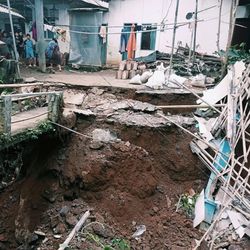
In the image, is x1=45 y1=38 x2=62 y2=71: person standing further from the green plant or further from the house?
the green plant

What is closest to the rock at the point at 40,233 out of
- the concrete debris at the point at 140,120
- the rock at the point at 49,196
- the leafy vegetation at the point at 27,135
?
the rock at the point at 49,196

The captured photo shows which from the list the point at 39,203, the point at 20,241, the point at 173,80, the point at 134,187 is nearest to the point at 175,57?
the point at 173,80

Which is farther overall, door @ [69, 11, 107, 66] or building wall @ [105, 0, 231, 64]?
building wall @ [105, 0, 231, 64]

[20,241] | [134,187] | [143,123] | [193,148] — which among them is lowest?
[20,241]

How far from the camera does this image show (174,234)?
5332 millimetres

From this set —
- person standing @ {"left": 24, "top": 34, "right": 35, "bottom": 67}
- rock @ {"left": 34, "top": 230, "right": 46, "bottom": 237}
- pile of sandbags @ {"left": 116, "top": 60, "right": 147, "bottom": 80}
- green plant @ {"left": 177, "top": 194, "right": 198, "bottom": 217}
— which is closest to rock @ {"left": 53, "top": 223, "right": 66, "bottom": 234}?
rock @ {"left": 34, "top": 230, "right": 46, "bottom": 237}

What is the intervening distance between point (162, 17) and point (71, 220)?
36.9ft

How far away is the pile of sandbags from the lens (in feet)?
32.7

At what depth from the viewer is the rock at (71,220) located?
17.1 feet

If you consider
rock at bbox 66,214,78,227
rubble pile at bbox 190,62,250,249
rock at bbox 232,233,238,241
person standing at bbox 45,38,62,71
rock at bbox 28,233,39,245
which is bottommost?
rock at bbox 28,233,39,245

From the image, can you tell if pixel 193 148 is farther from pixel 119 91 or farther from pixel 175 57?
pixel 175 57

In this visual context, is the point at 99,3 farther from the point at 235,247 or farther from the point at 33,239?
the point at 235,247

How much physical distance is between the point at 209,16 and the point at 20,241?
11916 millimetres

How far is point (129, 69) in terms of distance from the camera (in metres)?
10.4
